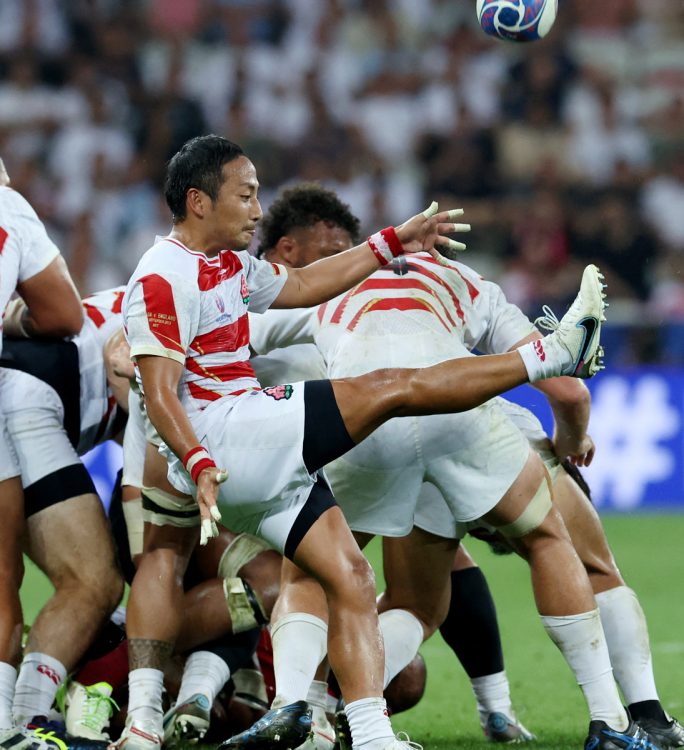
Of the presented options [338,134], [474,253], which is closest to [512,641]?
[474,253]

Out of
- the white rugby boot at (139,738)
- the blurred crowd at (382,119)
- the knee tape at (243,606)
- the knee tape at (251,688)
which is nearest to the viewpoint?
the white rugby boot at (139,738)

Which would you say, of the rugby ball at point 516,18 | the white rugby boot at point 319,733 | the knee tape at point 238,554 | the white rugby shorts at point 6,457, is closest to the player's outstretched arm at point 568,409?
the knee tape at point 238,554

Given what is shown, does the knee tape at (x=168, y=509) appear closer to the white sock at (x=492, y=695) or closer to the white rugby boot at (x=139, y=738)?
the white rugby boot at (x=139, y=738)

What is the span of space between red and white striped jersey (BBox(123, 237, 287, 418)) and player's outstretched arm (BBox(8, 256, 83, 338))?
2.82 feet

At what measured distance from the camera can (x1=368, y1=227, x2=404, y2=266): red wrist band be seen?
187 inches

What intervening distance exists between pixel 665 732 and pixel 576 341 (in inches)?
55.9

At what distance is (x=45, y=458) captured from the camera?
16.5 feet

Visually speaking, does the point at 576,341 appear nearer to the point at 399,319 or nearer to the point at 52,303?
the point at 399,319

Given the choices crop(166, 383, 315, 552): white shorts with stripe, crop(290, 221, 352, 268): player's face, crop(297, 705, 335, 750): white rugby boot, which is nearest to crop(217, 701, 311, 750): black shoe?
crop(297, 705, 335, 750): white rugby boot

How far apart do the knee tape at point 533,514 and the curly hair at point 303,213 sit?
165cm

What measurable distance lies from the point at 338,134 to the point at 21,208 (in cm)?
935

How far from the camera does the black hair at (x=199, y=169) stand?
4.41 metres

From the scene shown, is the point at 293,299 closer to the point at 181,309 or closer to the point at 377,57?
the point at 181,309

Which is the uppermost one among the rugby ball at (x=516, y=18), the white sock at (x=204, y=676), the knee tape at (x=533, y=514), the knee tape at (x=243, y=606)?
the rugby ball at (x=516, y=18)
